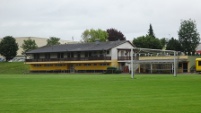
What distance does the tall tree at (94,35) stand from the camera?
113 metres

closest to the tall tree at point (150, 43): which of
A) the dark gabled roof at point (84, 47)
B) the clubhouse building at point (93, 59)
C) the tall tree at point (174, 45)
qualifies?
the tall tree at point (174, 45)

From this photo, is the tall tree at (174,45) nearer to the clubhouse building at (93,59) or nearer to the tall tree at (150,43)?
the tall tree at (150,43)

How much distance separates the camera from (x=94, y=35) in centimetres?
11512

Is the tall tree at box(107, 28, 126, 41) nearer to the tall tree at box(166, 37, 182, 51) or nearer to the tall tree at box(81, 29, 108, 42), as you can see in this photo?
the tall tree at box(81, 29, 108, 42)

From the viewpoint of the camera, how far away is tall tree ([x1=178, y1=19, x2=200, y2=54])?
104 m

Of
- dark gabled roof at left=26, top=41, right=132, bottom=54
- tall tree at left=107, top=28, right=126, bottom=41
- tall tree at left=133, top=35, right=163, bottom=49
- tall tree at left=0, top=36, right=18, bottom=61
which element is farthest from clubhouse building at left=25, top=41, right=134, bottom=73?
tall tree at left=107, top=28, right=126, bottom=41

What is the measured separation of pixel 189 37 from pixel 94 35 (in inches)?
1113

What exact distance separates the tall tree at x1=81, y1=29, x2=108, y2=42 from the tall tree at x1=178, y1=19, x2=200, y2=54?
2250 cm

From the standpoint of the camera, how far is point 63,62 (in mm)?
89188

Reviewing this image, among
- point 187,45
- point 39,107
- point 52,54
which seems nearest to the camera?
point 39,107

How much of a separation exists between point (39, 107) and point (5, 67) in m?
88.1

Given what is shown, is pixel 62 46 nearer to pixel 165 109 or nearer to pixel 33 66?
pixel 33 66

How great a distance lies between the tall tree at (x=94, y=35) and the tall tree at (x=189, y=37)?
2250 centimetres

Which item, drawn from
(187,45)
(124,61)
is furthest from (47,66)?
(187,45)
